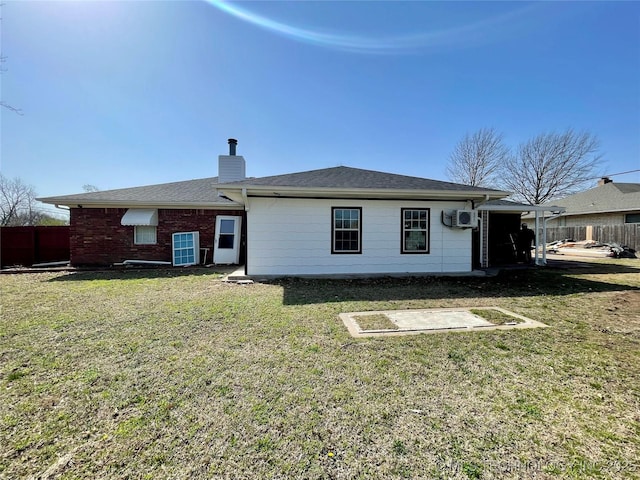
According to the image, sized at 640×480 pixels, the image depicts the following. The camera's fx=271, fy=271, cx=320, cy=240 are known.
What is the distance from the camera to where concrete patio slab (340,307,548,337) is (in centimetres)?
393

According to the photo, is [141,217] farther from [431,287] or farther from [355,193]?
[431,287]

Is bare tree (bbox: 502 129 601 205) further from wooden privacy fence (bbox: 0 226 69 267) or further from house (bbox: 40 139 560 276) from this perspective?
wooden privacy fence (bbox: 0 226 69 267)

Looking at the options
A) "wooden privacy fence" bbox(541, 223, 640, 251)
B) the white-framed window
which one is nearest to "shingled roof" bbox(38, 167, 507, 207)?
the white-framed window

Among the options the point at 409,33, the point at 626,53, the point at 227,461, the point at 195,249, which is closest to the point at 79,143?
the point at 195,249

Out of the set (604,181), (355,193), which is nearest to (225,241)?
(355,193)

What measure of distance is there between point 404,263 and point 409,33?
745 centimetres

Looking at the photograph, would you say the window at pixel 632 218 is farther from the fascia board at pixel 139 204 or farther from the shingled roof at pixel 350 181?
the fascia board at pixel 139 204

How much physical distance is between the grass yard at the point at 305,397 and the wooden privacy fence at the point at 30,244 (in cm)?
915

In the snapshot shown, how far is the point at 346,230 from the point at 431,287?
2.82 metres

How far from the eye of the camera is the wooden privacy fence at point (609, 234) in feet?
50.1

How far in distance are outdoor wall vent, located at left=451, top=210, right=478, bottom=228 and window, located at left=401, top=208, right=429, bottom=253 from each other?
0.82 meters

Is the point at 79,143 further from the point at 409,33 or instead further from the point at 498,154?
the point at 498,154

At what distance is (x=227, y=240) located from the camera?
1094 centimetres

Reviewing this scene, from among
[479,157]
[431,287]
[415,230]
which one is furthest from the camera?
[479,157]
